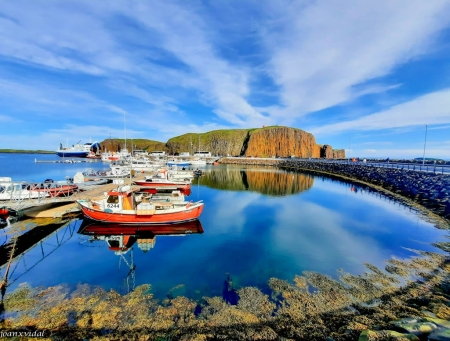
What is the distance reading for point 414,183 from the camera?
125 feet

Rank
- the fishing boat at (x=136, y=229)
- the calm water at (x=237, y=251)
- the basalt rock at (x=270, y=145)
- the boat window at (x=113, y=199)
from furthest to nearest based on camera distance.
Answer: the basalt rock at (x=270, y=145) < the boat window at (x=113, y=199) < the fishing boat at (x=136, y=229) < the calm water at (x=237, y=251)

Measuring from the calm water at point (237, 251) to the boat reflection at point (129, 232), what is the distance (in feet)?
1.17

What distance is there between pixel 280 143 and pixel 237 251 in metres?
156

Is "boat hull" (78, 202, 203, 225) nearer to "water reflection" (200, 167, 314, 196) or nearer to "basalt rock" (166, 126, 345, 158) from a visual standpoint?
"water reflection" (200, 167, 314, 196)

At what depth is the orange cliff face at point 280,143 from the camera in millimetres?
163750

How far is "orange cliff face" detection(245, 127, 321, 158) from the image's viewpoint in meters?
164

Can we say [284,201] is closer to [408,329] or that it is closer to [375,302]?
[375,302]

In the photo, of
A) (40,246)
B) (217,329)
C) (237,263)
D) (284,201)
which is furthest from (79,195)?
(284,201)

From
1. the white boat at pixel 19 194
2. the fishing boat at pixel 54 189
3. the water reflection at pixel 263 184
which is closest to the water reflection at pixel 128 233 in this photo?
the fishing boat at pixel 54 189

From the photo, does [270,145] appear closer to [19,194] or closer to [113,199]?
[113,199]

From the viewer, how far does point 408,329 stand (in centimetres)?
716

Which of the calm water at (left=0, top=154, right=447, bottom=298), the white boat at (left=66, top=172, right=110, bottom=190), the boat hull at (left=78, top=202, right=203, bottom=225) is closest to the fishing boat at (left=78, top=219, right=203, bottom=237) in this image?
the boat hull at (left=78, top=202, right=203, bottom=225)

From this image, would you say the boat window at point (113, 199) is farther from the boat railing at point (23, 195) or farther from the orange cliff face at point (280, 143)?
the orange cliff face at point (280, 143)

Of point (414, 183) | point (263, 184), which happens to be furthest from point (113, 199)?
point (414, 183)
